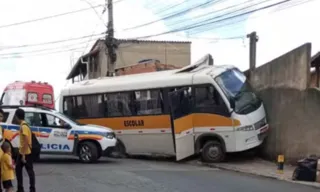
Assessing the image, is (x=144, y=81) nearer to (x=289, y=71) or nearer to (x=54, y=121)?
(x=54, y=121)

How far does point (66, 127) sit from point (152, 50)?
2378 centimetres

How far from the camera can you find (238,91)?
662 inches

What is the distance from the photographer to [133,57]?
39.1 metres

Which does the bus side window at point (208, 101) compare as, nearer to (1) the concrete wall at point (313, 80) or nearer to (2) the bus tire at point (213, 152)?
(2) the bus tire at point (213, 152)

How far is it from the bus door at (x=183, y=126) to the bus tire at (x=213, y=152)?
0.45 metres

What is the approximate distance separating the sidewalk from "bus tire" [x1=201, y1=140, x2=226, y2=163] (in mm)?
218

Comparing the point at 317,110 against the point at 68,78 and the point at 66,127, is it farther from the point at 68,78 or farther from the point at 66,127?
the point at 68,78

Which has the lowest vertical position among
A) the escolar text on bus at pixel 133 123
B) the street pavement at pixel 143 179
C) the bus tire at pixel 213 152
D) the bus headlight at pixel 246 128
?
the street pavement at pixel 143 179

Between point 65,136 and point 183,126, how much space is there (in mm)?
3825

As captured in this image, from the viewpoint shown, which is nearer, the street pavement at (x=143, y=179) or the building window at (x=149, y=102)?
the street pavement at (x=143, y=179)

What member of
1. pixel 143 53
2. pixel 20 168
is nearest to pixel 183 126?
pixel 20 168

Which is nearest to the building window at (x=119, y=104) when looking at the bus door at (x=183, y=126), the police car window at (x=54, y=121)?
the bus door at (x=183, y=126)

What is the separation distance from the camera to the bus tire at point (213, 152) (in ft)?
54.5

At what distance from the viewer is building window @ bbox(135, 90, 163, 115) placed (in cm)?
1777
